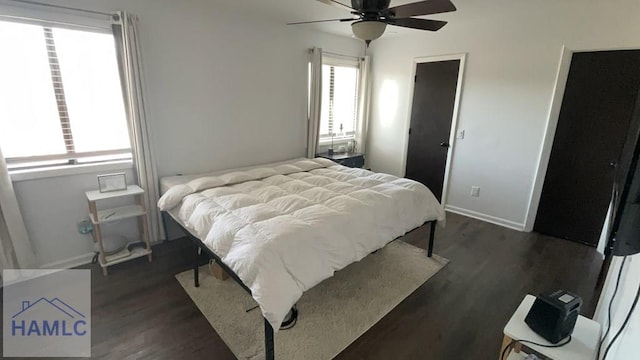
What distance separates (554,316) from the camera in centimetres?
128

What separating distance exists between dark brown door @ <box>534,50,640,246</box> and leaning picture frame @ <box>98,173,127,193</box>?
459 centimetres

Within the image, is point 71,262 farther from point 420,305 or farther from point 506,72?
point 506,72

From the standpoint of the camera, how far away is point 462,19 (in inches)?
138

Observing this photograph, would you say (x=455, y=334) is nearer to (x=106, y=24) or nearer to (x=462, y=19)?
(x=462, y=19)

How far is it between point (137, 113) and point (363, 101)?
3412 mm

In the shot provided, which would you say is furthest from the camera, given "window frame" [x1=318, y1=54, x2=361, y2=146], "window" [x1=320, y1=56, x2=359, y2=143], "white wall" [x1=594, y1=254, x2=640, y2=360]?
"window" [x1=320, y1=56, x2=359, y2=143]

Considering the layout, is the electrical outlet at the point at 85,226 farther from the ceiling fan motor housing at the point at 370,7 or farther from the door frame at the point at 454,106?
the door frame at the point at 454,106

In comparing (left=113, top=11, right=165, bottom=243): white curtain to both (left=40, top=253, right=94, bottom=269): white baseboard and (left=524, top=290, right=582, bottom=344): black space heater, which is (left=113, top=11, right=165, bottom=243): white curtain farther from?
(left=524, top=290, right=582, bottom=344): black space heater

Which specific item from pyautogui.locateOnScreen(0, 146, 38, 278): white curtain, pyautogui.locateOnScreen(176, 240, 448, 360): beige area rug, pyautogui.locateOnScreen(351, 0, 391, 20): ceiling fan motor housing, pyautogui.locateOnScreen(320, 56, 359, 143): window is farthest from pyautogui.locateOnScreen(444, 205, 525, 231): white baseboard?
pyautogui.locateOnScreen(0, 146, 38, 278): white curtain

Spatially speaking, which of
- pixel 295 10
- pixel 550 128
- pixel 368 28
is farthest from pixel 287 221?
pixel 550 128

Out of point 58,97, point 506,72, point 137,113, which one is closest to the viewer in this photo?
point 58,97

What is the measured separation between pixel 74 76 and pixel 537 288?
14.4 ft

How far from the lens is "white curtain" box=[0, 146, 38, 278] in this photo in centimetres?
218

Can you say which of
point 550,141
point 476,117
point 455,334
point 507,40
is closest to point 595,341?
point 455,334
